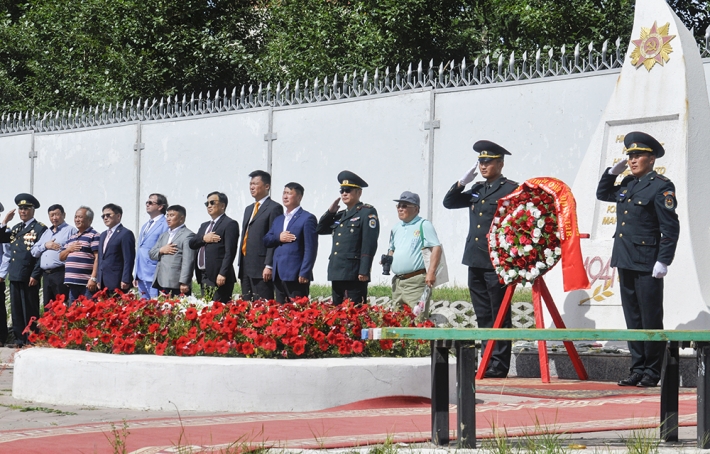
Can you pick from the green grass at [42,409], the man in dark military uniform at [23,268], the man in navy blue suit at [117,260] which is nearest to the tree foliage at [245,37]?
the man in dark military uniform at [23,268]

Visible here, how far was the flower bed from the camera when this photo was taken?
718 cm

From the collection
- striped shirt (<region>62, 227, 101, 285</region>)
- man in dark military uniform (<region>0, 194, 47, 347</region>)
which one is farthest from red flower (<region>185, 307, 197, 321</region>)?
man in dark military uniform (<region>0, 194, 47, 347</region>)

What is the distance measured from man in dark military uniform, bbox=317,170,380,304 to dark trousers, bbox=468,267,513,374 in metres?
1.17

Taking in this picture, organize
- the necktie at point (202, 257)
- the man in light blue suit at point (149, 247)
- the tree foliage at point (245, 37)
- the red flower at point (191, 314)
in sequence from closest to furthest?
the red flower at point (191, 314) → the necktie at point (202, 257) → the man in light blue suit at point (149, 247) → the tree foliage at point (245, 37)

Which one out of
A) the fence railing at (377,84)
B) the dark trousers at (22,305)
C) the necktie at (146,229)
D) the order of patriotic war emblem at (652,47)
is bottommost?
the dark trousers at (22,305)

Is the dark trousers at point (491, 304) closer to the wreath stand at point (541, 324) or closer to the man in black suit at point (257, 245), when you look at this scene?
the wreath stand at point (541, 324)

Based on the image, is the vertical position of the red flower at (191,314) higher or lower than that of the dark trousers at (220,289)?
lower

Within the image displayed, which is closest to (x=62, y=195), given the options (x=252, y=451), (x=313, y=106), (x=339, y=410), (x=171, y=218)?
(x=313, y=106)

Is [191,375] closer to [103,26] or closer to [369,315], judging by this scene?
[369,315]

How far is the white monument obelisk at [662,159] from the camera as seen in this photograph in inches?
361

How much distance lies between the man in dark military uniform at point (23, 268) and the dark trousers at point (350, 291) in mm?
4288

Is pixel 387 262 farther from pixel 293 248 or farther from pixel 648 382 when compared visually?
pixel 648 382

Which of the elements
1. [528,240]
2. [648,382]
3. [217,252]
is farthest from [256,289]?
[648,382]

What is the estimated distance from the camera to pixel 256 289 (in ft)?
35.9
